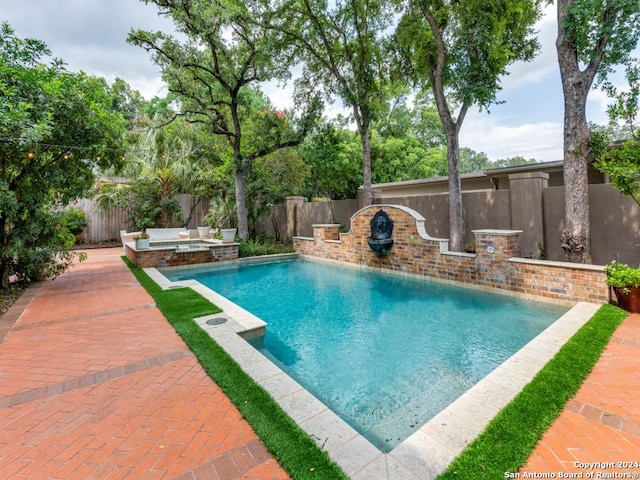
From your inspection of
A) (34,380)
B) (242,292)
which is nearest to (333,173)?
(242,292)

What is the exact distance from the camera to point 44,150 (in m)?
6.27

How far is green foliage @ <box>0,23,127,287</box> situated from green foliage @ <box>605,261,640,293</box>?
9.26 metres

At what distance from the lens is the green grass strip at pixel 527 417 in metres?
1.83

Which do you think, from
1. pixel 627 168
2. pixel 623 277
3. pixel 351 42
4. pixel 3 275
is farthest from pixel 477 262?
pixel 3 275

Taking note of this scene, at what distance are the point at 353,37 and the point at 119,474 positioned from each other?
13.3 m

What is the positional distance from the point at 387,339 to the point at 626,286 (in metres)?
3.57

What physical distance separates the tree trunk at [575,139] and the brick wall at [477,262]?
92 centimetres

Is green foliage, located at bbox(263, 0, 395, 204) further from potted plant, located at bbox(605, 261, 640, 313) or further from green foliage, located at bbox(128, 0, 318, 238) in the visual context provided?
potted plant, located at bbox(605, 261, 640, 313)

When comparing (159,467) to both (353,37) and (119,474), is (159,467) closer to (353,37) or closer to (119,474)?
(119,474)

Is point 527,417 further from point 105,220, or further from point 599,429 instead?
point 105,220

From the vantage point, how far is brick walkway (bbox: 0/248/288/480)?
193 cm

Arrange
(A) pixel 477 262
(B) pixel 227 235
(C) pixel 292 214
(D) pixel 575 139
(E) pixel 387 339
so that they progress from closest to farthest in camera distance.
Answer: (E) pixel 387 339 < (D) pixel 575 139 < (A) pixel 477 262 < (B) pixel 227 235 < (C) pixel 292 214

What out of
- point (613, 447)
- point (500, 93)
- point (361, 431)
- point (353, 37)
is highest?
point (353, 37)

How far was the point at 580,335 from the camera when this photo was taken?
3.65 m
